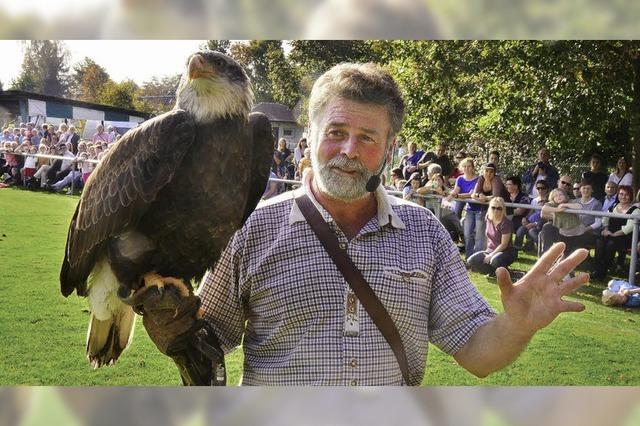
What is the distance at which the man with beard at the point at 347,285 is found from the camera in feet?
5.33

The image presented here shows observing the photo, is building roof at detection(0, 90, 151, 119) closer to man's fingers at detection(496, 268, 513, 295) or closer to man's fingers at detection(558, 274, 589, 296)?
man's fingers at detection(496, 268, 513, 295)

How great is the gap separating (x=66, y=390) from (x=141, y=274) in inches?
20.5

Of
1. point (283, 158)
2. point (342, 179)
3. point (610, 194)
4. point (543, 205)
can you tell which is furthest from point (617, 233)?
point (283, 158)

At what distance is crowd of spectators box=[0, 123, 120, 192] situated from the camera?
187cm

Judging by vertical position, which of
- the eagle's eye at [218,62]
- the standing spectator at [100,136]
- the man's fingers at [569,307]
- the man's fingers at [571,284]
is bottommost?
the man's fingers at [569,307]

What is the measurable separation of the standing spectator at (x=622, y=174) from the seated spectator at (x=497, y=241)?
366mm

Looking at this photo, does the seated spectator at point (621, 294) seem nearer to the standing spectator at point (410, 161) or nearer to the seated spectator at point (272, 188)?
the standing spectator at point (410, 161)

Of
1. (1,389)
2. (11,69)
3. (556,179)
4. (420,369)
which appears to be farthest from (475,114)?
(1,389)

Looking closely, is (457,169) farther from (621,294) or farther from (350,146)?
(621,294)

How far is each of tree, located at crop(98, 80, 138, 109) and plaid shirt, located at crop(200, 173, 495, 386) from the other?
1.89 feet

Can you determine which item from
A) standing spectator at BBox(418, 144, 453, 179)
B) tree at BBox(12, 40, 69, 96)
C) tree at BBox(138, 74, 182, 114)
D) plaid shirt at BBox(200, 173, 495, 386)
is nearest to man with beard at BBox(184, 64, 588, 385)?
plaid shirt at BBox(200, 173, 495, 386)

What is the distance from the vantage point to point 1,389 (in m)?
1.99

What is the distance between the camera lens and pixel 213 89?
5.65ft

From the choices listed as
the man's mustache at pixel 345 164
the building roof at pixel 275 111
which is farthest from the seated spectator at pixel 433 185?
the building roof at pixel 275 111
